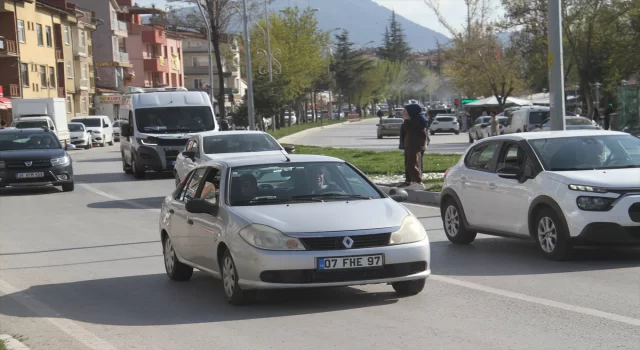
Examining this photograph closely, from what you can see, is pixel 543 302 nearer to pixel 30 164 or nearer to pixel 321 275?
pixel 321 275

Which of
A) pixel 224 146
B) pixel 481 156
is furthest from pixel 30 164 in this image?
pixel 481 156

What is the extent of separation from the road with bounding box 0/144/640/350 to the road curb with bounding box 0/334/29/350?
167mm

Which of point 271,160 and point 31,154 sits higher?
point 271,160

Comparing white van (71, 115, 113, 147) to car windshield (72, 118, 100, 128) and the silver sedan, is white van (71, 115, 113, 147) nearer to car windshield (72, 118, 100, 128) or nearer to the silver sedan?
car windshield (72, 118, 100, 128)

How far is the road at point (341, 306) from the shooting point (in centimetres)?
783

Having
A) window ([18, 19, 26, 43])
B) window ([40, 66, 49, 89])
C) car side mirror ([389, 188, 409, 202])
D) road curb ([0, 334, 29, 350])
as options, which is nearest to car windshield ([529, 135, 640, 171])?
car side mirror ([389, 188, 409, 202])

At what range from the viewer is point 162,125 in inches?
1190

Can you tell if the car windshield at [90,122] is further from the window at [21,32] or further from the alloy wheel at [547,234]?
the alloy wheel at [547,234]

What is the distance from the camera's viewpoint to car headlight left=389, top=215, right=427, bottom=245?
9.16 metres

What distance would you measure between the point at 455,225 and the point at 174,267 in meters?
4.25

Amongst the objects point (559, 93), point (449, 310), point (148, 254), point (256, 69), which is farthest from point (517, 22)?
point (449, 310)

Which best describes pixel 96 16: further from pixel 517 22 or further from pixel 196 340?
pixel 196 340

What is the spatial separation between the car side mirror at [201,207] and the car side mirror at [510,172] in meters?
4.20

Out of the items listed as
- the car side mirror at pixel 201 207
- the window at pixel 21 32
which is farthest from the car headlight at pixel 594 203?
the window at pixel 21 32
